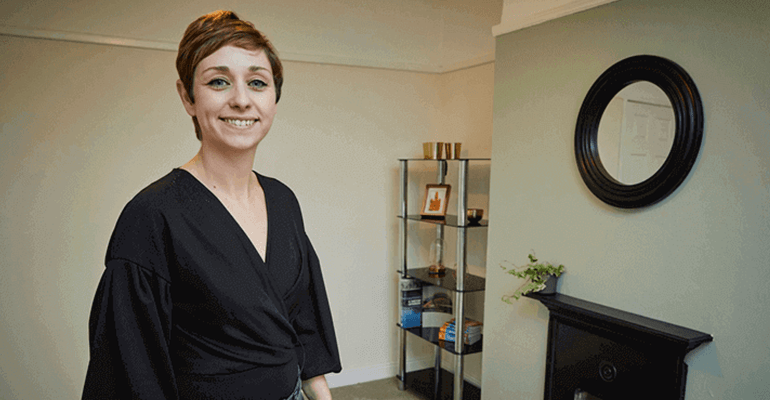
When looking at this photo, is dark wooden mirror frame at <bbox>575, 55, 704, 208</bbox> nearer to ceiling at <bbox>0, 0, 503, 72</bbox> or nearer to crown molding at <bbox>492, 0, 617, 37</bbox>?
crown molding at <bbox>492, 0, 617, 37</bbox>

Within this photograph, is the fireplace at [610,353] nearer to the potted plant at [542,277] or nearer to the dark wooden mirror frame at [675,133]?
the potted plant at [542,277]

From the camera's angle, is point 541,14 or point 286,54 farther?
point 286,54

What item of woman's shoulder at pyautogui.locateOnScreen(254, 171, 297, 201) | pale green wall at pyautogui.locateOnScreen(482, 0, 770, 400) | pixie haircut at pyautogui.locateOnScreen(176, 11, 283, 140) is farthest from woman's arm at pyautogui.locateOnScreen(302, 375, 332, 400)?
pale green wall at pyautogui.locateOnScreen(482, 0, 770, 400)

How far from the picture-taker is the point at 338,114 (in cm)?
358

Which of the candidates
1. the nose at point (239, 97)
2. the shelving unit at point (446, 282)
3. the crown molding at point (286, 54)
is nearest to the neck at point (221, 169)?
the nose at point (239, 97)

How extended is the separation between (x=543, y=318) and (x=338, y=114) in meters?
1.88

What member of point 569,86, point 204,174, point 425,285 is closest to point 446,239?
point 425,285

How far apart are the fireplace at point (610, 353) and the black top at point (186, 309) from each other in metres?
1.38

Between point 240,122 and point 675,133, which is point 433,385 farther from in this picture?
point 240,122

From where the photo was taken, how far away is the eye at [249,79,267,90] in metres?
1.04

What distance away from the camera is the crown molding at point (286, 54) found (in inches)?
110

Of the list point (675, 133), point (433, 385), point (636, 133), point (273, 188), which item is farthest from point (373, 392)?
point (273, 188)

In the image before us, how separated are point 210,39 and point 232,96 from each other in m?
0.11

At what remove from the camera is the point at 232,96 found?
101 centimetres
